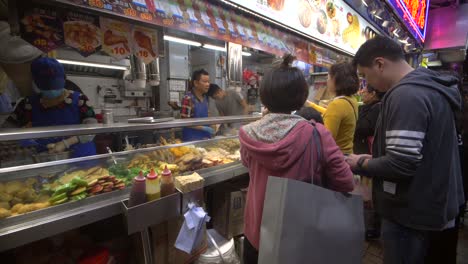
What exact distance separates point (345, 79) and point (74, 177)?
2.52 m

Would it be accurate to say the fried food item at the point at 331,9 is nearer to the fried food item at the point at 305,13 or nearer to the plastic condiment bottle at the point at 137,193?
the fried food item at the point at 305,13

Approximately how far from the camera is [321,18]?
12.4 ft

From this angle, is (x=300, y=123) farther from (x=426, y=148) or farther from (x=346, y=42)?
(x=346, y=42)

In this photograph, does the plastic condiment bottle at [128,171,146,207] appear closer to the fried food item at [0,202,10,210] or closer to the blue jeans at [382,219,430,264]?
the fried food item at [0,202,10,210]

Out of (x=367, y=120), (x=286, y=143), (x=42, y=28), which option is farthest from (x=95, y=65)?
(x=286, y=143)

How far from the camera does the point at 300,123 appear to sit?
1204 millimetres

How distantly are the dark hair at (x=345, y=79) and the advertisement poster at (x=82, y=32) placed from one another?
7.43ft

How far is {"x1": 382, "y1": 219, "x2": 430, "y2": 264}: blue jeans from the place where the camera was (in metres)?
1.47

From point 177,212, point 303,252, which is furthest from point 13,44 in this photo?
point 303,252

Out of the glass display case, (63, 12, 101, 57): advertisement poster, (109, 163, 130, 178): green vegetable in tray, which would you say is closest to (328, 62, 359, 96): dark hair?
the glass display case

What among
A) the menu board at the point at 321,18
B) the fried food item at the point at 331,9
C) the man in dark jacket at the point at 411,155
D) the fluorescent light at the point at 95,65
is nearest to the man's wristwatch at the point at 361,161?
the man in dark jacket at the point at 411,155

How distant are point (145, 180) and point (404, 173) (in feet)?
5.05

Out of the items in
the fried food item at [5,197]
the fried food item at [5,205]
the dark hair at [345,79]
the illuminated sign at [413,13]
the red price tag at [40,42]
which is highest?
the illuminated sign at [413,13]

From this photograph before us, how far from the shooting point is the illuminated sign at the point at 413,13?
439 cm
